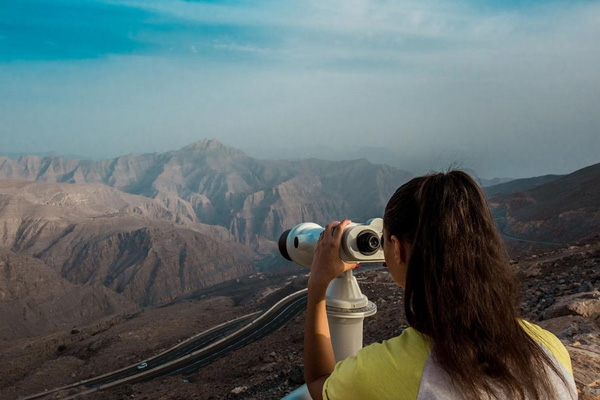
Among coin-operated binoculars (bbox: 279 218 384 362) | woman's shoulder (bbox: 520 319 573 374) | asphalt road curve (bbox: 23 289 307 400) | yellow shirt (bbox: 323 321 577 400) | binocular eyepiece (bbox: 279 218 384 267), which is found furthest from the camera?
asphalt road curve (bbox: 23 289 307 400)

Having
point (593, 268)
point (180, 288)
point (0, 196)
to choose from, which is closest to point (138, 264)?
point (180, 288)

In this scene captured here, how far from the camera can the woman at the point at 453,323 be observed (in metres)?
1.88

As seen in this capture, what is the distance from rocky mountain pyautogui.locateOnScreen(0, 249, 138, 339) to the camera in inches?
4035

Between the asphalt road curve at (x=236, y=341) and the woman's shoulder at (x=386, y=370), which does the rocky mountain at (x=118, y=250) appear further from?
the woman's shoulder at (x=386, y=370)

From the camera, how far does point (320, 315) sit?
2449 mm

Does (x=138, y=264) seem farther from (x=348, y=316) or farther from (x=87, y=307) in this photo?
(x=348, y=316)

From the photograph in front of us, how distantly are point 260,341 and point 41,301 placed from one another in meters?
96.3

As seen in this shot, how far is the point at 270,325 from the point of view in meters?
51.6

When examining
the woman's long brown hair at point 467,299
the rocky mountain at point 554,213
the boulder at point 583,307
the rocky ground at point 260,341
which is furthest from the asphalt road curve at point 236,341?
the rocky mountain at point 554,213

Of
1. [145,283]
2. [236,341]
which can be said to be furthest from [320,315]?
[145,283]

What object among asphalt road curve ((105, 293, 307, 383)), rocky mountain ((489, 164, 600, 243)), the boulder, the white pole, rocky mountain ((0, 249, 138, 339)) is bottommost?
rocky mountain ((0, 249, 138, 339))

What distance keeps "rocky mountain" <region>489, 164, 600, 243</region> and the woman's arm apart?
7372cm

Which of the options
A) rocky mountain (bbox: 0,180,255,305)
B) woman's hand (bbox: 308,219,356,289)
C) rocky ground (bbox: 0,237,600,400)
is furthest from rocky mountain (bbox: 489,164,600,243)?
rocky mountain (bbox: 0,180,255,305)

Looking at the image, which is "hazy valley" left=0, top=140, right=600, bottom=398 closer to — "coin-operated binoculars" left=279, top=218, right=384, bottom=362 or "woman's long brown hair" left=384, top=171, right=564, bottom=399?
"woman's long brown hair" left=384, top=171, right=564, bottom=399
